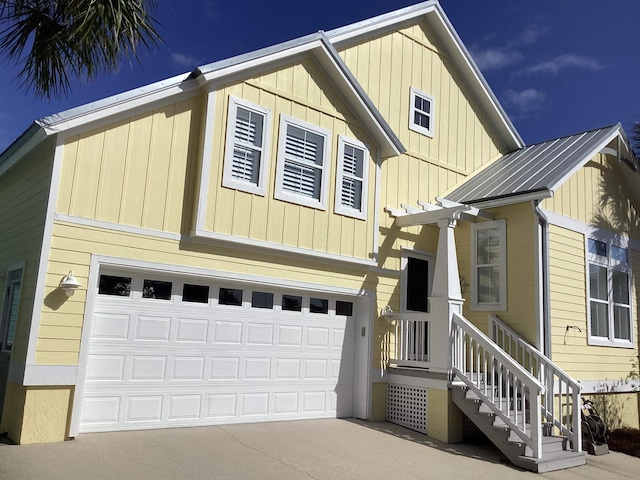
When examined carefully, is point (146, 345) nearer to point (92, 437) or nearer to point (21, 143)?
point (92, 437)

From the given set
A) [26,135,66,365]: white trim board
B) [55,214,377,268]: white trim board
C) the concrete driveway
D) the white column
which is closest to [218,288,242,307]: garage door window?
[55,214,377,268]: white trim board

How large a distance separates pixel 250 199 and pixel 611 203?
8.80 meters

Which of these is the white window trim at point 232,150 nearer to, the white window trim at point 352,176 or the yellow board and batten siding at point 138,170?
the yellow board and batten siding at point 138,170

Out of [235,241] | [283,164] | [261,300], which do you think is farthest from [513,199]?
[235,241]

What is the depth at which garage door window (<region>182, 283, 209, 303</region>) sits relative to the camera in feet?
28.8

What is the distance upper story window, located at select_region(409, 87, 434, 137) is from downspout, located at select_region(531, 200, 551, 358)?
338cm

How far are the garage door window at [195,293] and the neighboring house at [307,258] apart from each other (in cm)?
3

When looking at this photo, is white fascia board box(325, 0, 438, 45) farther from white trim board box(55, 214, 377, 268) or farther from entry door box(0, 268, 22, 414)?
entry door box(0, 268, 22, 414)

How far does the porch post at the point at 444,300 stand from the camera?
958 centimetres

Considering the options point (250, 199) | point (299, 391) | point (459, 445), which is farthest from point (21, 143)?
point (459, 445)

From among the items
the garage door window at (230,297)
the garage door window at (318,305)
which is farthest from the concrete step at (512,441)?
the garage door window at (230,297)

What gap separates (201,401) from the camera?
872 centimetres

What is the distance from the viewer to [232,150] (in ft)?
29.7

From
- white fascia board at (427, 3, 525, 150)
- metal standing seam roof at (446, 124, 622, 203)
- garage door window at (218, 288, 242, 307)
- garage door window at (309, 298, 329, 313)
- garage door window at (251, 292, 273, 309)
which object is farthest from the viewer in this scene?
white fascia board at (427, 3, 525, 150)
